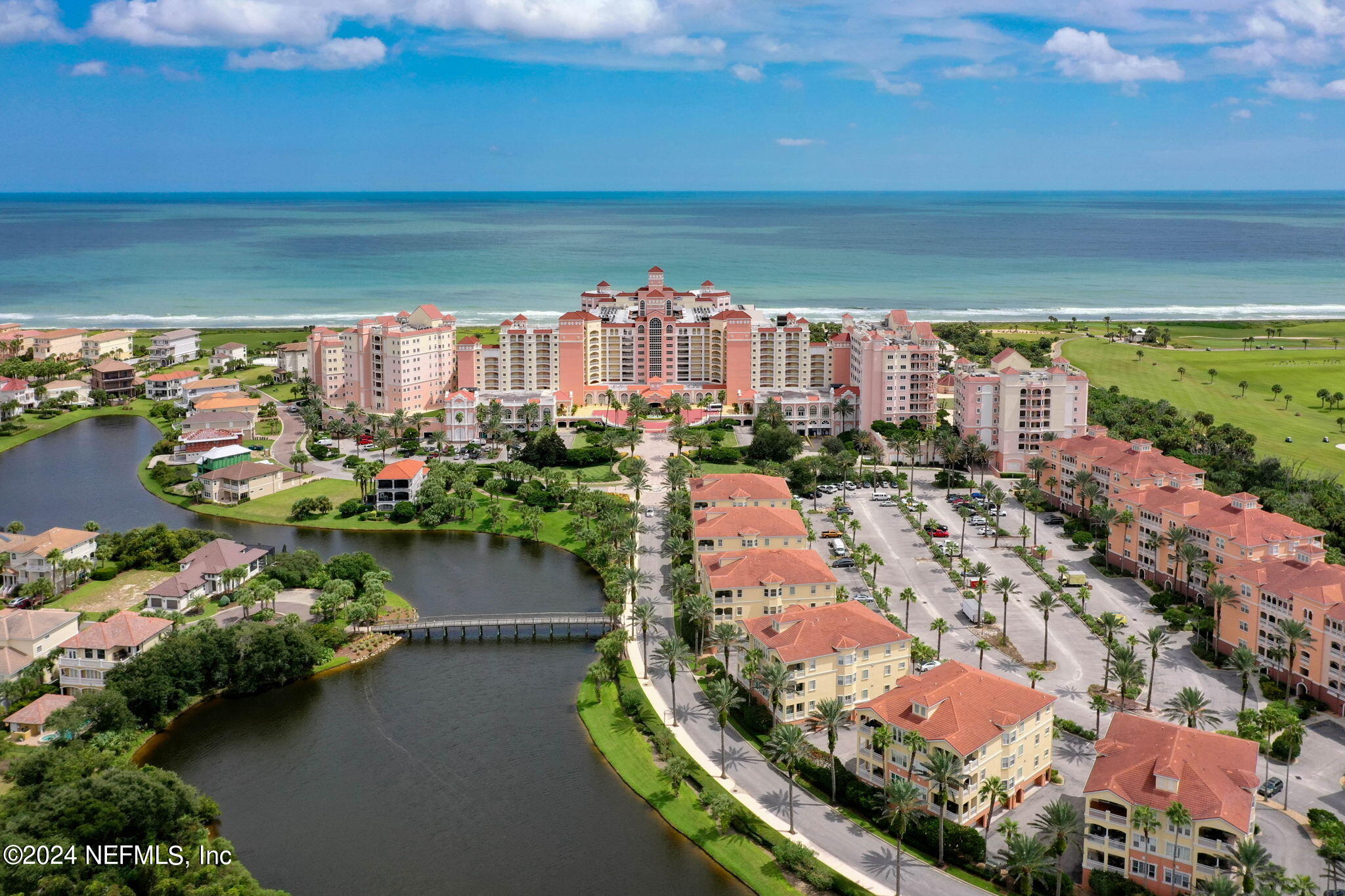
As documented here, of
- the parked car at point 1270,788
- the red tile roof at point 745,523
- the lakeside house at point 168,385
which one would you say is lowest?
the parked car at point 1270,788

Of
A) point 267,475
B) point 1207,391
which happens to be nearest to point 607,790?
point 267,475

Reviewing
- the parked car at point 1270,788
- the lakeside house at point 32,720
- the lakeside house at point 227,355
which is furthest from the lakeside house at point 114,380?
the parked car at point 1270,788

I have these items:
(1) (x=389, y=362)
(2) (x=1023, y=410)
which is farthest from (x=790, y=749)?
(1) (x=389, y=362)

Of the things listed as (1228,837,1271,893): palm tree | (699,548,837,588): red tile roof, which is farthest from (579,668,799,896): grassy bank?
(1228,837,1271,893): palm tree

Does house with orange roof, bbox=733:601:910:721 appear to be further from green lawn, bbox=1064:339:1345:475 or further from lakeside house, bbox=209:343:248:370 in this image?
lakeside house, bbox=209:343:248:370

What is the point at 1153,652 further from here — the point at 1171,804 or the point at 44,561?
the point at 44,561

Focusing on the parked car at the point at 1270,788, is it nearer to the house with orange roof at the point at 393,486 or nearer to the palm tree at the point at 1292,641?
the palm tree at the point at 1292,641
